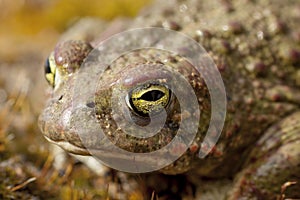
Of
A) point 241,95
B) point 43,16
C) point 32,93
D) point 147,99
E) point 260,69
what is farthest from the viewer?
point 43,16

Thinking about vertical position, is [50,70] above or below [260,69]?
below

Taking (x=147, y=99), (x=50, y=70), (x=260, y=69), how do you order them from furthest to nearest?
(x=260, y=69), (x=50, y=70), (x=147, y=99)

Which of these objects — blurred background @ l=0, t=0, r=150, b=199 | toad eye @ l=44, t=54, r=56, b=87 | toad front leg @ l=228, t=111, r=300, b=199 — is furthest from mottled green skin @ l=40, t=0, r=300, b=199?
blurred background @ l=0, t=0, r=150, b=199

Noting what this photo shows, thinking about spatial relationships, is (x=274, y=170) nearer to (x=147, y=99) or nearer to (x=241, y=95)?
(x=241, y=95)

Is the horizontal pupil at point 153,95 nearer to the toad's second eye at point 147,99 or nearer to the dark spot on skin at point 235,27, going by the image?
the toad's second eye at point 147,99

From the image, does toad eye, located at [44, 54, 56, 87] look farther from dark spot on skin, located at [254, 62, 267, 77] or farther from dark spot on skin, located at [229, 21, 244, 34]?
dark spot on skin, located at [254, 62, 267, 77]

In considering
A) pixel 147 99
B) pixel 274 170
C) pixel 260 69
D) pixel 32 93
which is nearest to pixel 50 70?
pixel 147 99

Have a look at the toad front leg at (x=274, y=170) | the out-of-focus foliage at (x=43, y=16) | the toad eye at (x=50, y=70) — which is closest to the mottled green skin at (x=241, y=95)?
the toad front leg at (x=274, y=170)

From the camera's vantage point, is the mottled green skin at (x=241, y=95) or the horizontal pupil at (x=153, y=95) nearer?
the horizontal pupil at (x=153, y=95)
